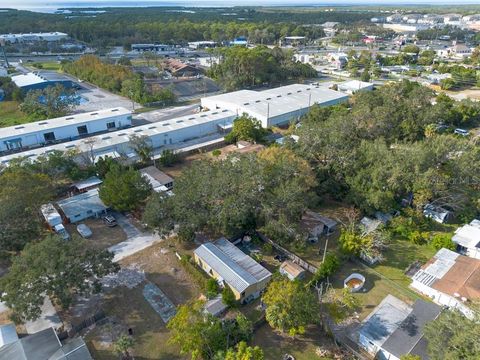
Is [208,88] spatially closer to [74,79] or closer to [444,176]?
[74,79]

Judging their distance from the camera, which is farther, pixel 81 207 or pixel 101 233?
pixel 81 207

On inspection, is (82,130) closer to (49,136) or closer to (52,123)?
(52,123)

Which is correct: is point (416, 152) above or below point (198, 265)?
above

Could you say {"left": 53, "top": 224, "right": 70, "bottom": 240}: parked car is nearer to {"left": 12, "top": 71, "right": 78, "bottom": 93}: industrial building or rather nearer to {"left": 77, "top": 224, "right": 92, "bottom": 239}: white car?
{"left": 77, "top": 224, "right": 92, "bottom": 239}: white car

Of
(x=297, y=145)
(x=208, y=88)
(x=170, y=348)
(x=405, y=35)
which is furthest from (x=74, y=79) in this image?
(x=405, y=35)

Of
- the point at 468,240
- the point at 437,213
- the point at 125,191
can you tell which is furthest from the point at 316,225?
the point at 125,191

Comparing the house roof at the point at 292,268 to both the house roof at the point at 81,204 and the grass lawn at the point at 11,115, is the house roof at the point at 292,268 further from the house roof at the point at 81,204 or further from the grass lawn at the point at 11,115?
the grass lawn at the point at 11,115
